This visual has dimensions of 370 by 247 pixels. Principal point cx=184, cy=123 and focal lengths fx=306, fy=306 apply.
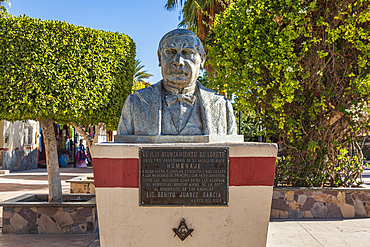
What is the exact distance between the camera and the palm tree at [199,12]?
12219 mm

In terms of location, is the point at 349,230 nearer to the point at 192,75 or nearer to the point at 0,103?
the point at 192,75

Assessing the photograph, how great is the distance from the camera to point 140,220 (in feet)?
9.11

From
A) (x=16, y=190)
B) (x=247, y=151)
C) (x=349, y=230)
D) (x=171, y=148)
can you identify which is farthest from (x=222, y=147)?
(x=16, y=190)

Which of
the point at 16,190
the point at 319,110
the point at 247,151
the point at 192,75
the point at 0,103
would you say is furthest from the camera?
the point at 16,190

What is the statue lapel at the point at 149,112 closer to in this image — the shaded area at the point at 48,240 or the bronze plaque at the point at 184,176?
the bronze plaque at the point at 184,176

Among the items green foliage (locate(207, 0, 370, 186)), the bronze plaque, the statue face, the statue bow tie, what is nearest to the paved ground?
green foliage (locate(207, 0, 370, 186))

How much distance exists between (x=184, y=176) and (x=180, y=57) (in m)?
1.19

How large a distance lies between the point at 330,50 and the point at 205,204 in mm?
4847

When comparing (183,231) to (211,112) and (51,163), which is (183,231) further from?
(51,163)

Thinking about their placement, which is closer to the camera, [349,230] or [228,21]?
[349,230]

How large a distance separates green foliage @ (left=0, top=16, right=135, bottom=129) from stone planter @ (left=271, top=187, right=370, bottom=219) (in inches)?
154

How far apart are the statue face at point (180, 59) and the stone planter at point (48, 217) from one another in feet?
11.0

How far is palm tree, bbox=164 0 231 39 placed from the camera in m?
12.2

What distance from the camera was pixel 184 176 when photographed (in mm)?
2793
